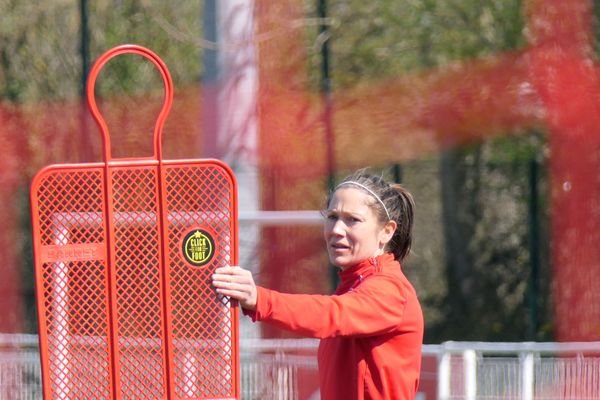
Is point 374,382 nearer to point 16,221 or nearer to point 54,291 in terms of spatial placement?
point 54,291

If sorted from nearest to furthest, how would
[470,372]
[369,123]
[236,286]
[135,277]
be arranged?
1. [236,286]
2. [135,277]
3. [470,372]
4. [369,123]

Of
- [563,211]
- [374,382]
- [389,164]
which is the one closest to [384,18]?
Result: [389,164]

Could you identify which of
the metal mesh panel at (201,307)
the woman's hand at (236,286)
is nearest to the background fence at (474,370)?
the metal mesh panel at (201,307)

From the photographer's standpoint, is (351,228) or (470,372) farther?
(470,372)

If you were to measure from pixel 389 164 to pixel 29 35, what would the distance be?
A: 1.85 metres

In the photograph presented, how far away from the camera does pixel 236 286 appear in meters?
2.32

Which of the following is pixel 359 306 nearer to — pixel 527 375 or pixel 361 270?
pixel 361 270

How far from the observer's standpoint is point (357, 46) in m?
5.40

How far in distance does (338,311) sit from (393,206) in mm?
366

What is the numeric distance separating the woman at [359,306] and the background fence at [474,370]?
2.20 metres

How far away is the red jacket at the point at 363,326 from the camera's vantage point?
7.54ft

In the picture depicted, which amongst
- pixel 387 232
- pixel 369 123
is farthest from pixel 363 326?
pixel 369 123

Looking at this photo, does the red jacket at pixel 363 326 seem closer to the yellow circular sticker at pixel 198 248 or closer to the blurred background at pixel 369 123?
the yellow circular sticker at pixel 198 248

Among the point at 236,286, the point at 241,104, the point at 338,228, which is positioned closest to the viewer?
the point at 236,286
